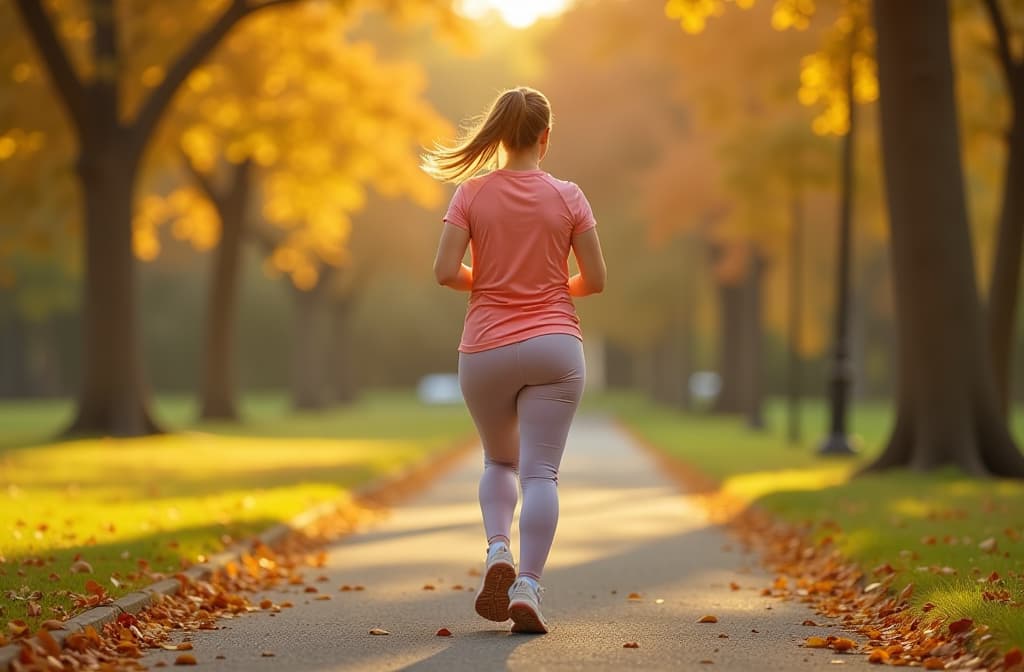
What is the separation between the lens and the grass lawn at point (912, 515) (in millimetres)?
7430

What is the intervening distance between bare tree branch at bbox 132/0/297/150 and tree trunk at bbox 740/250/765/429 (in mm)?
14268

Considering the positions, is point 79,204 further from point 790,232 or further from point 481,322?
point 481,322

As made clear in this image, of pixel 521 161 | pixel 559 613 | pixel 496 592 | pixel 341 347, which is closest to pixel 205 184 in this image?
pixel 341 347

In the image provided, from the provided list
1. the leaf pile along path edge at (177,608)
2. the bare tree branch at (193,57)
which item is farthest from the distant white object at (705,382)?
the leaf pile along path edge at (177,608)

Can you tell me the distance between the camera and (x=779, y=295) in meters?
46.9

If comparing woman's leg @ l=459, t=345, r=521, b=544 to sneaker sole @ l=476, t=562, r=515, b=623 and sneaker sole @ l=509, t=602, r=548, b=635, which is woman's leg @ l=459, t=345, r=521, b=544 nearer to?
sneaker sole @ l=476, t=562, r=515, b=623

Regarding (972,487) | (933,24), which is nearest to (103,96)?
(933,24)

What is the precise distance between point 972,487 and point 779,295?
3321 centimetres

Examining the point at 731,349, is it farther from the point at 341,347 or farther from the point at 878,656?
the point at 878,656

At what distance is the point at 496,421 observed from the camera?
679 centimetres

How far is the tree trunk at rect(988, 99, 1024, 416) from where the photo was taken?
18.5 metres

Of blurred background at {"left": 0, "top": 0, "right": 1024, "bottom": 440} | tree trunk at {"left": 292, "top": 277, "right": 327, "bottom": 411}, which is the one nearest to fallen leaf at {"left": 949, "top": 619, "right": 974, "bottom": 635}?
blurred background at {"left": 0, "top": 0, "right": 1024, "bottom": 440}

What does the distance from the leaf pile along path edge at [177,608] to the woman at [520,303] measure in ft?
4.94

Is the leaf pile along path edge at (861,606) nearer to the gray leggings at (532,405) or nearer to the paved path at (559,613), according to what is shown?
the paved path at (559,613)
